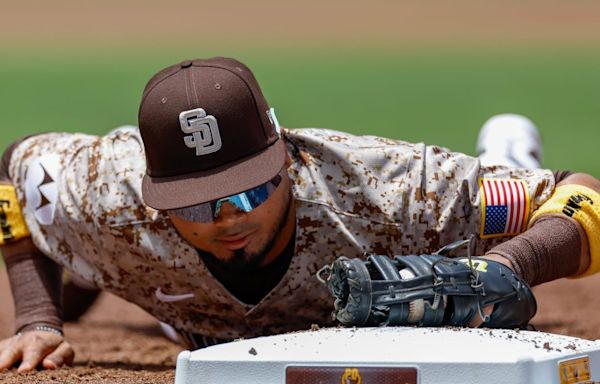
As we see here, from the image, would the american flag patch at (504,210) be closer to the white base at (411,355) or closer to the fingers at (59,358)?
the white base at (411,355)

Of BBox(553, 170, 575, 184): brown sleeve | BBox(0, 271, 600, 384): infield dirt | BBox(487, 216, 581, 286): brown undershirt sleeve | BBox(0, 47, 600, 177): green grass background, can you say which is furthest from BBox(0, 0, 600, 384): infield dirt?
BBox(487, 216, 581, 286): brown undershirt sleeve

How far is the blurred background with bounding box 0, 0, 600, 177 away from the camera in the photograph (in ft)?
42.0

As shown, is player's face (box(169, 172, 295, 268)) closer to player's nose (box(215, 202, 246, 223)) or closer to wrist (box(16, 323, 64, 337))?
player's nose (box(215, 202, 246, 223))

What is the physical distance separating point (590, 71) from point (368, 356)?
14313mm

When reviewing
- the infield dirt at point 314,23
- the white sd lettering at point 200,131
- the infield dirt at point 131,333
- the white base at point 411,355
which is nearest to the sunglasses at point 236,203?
the white sd lettering at point 200,131

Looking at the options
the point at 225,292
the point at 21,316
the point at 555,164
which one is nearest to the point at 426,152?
the point at 225,292

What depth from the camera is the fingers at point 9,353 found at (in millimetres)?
4008

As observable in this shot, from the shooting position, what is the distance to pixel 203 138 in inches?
138

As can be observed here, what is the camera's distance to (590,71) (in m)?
16.3

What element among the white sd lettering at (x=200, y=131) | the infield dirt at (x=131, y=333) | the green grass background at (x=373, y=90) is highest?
the white sd lettering at (x=200, y=131)

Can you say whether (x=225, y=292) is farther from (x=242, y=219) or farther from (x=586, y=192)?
(x=586, y=192)

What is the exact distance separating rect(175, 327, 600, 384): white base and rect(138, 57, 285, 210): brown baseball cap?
73 cm

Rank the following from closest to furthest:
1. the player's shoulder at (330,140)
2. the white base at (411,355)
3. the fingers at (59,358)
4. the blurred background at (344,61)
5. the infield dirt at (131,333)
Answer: the white base at (411,355)
the infield dirt at (131,333)
the player's shoulder at (330,140)
the fingers at (59,358)
the blurred background at (344,61)

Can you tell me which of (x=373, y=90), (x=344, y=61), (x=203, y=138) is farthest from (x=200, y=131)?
(x=344, y=61)
